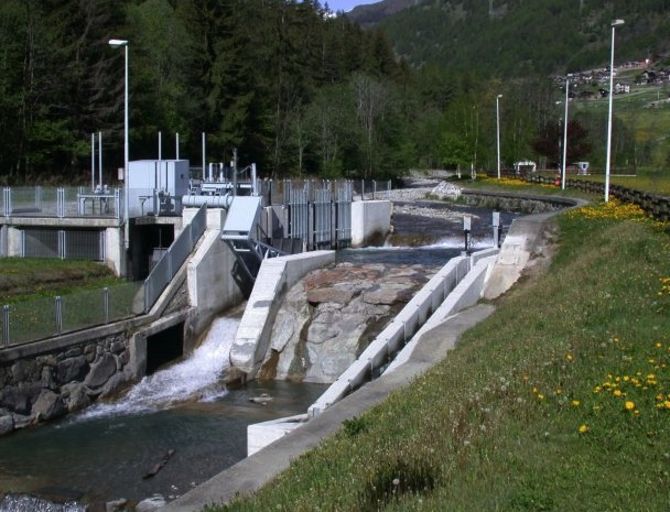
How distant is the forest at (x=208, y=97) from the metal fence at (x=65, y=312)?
1055 inches

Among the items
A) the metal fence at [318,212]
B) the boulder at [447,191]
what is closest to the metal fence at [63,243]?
the metal fence at [318,212]

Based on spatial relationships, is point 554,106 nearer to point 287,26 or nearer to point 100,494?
point 287,26

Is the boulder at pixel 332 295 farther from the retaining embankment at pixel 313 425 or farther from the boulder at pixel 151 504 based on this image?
the boulder at pixel 151 504

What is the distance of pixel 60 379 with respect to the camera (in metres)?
19.7

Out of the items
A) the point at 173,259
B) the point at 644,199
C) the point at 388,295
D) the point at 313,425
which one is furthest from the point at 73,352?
the point at 644,199

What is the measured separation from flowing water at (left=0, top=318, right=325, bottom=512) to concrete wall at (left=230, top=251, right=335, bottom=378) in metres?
0.70

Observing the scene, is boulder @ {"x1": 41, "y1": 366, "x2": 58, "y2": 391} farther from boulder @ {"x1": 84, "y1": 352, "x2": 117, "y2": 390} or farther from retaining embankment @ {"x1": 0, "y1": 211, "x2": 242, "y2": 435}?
boulder @ {"x1": 84, "y1": 352, "x2": 117, "y2": 390}

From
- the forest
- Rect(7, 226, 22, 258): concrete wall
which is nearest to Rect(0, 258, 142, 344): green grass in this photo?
Rect(7, 226, 22, 258): concrete wall

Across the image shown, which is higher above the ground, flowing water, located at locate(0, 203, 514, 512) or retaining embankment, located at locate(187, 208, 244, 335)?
retaining embankment, located at locate(187, 208, 244, 335)

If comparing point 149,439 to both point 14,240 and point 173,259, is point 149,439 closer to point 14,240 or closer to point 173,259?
point 173,259

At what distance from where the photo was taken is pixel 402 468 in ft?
25.4

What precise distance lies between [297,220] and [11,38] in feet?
79.1

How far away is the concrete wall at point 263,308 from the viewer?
2320 cm

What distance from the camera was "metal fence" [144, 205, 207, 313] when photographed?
78.1ft
